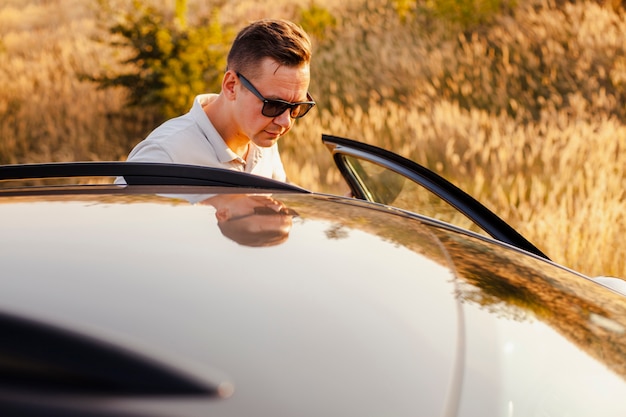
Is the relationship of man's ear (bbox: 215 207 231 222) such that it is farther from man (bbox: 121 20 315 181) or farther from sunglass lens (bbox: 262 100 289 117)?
sunglass lens (bbox: 262 100 289 117)

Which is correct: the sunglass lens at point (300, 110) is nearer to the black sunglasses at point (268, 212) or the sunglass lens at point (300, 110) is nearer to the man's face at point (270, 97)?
the man's face at point (270, 97)

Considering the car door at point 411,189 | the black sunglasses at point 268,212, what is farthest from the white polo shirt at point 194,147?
the black sunglasses at point 268,212

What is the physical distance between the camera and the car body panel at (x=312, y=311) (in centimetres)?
90

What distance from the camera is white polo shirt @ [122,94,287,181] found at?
2836 mm

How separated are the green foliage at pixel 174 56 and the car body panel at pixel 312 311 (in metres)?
9.13

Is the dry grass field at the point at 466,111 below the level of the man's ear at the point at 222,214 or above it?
above

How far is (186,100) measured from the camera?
10.6 meters

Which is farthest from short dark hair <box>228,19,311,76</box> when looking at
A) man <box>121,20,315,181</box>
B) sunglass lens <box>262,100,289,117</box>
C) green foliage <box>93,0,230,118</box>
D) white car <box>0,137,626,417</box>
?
green foliage <box>93,0,230,118</box>

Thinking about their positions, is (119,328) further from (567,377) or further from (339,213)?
(339,213)

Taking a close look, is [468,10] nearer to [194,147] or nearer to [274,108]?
[274,108]

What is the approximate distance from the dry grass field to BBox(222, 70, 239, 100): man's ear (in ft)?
6.63

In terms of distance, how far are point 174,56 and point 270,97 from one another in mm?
7907

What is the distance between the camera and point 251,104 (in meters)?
3.14

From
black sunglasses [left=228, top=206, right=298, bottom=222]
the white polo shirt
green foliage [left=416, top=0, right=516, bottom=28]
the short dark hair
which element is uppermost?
green foliage [left=416, top=0, right=516, bottom=28]
